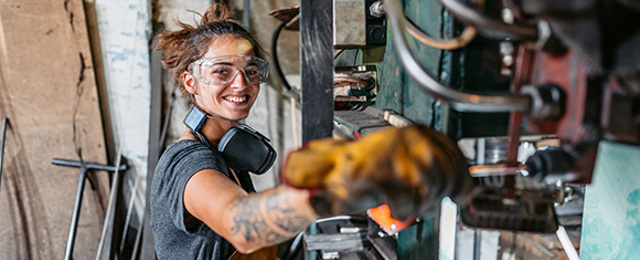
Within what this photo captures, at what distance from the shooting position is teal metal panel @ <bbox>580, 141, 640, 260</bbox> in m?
1.02

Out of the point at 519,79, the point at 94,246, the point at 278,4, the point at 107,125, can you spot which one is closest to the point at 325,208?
the point at 519,79

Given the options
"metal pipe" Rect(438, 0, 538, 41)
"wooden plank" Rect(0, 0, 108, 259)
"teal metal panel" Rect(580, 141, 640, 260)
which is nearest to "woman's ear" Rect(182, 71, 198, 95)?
"metal pipe" Rect(438, 0, 538, 41)

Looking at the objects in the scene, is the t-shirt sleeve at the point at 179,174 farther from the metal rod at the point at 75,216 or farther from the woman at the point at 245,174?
the metal rod at the point at 75,216

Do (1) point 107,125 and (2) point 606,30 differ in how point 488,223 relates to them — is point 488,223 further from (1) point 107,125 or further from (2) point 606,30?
(1) point 107,125


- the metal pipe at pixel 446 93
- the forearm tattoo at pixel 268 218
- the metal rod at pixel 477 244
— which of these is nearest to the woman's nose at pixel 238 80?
the forearm tattoo at pixel 268 218

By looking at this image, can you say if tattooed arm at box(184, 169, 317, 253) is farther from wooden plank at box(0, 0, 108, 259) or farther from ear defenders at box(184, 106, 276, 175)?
wooden plank at box(0, 0, 108, 259)

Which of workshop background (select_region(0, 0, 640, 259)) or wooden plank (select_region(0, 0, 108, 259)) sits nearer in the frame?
workshop background (select_region(0, 0, 640, 259))

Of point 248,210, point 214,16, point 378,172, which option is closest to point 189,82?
point 214,16

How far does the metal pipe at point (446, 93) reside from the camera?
22.2 inches

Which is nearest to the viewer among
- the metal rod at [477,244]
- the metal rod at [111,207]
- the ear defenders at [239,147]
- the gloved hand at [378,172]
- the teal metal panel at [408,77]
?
the gloved hand at [378,172]

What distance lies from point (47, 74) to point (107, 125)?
508mm

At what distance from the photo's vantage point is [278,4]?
2988 mm

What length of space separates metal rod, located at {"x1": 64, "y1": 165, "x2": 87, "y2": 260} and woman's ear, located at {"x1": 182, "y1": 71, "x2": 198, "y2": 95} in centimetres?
172

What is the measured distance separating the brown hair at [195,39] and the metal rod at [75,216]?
1.57m
